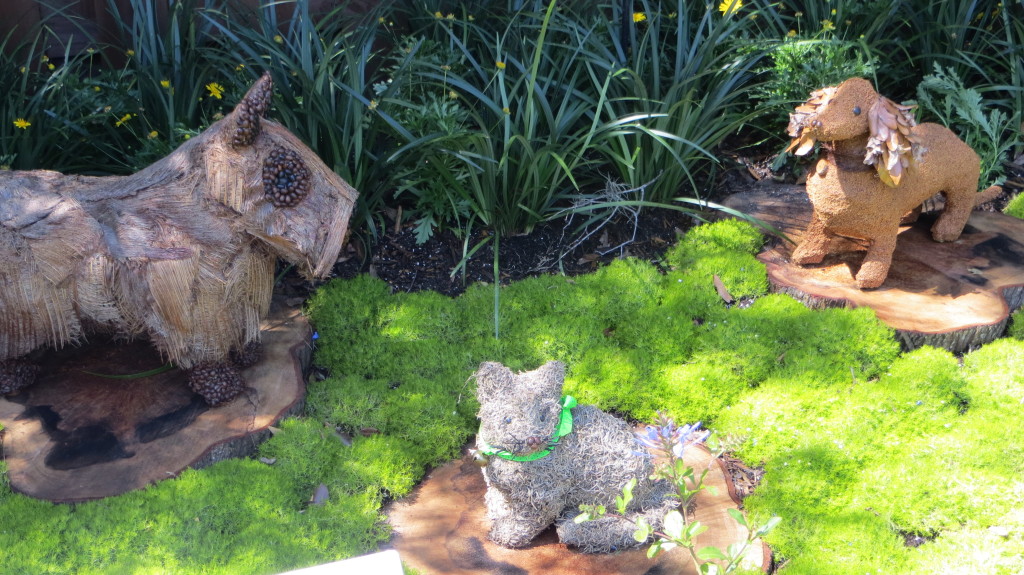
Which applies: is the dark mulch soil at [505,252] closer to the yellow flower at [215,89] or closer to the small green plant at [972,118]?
the yellow flower at [215,89]

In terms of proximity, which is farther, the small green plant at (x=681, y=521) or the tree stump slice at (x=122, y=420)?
the tree stump slice at (x=122, y=420)

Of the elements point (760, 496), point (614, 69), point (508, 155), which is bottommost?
point (760, 496)

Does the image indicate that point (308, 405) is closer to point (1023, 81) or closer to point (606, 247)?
point (606, 247)

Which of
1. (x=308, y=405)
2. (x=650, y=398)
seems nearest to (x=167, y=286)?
(x=308, y=405)

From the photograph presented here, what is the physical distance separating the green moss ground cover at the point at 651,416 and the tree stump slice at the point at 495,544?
0.10 m

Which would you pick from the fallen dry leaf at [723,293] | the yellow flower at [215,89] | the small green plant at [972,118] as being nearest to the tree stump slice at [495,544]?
the fallen dry leaf at [723,293]

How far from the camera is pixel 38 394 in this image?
321 centimetres

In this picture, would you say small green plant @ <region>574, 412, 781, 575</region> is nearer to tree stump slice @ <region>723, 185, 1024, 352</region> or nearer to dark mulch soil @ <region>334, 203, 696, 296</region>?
tree stump slice @ <region>723, 185, 1024, 352</region>

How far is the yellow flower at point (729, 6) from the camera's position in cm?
443

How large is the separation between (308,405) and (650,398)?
1.40 meters

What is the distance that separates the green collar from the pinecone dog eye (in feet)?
3.65

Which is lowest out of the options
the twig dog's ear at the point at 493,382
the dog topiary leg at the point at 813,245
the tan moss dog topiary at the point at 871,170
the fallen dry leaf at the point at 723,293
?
the fallen dry leaf at the point at 723,293

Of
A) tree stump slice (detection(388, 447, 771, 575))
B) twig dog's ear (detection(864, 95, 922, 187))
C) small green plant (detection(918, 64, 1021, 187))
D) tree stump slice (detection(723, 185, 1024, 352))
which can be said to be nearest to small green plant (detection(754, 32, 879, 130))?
small green plant (detection(918, 64, 1021, 187))

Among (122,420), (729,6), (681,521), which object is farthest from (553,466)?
(729,6)
